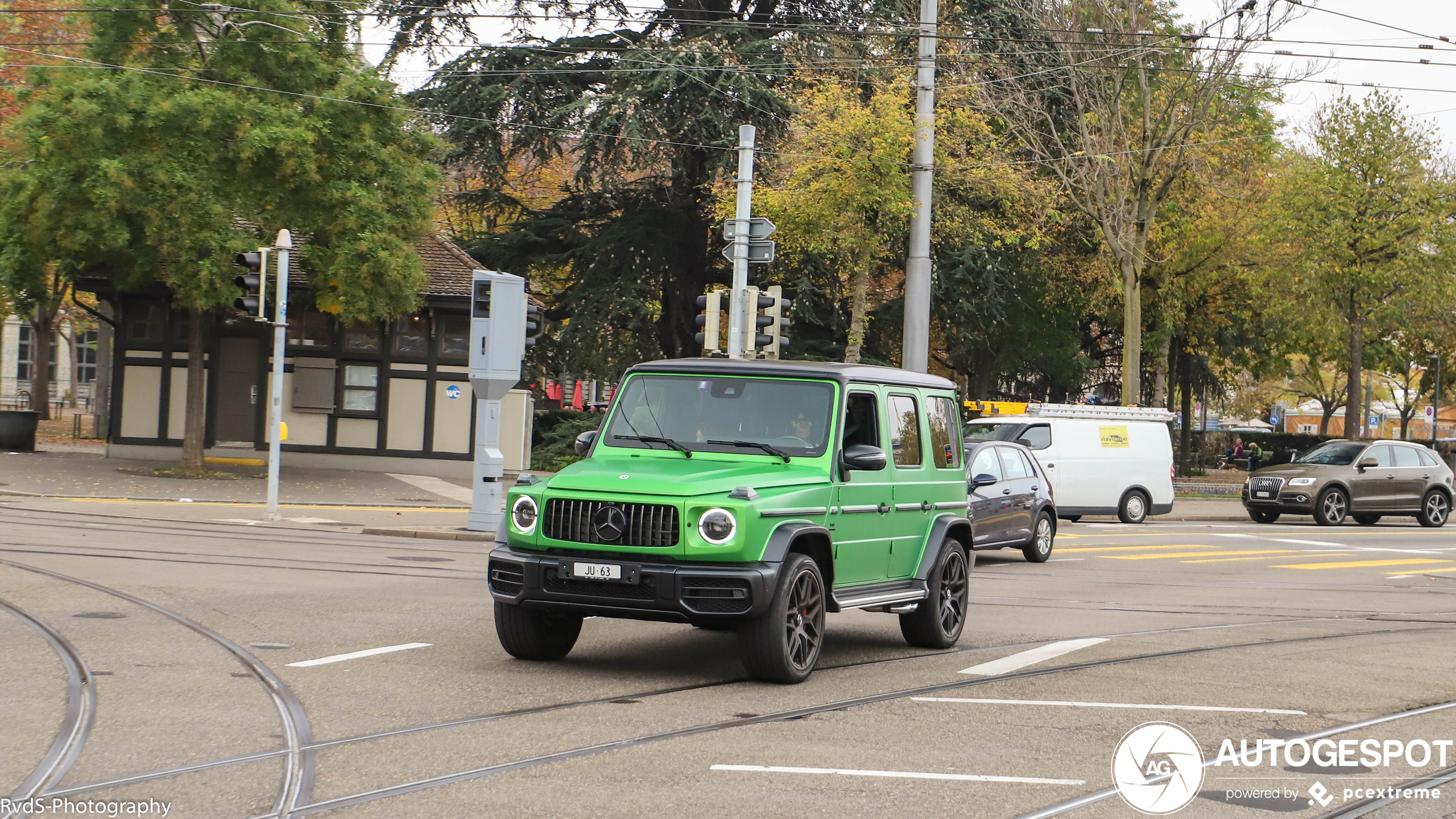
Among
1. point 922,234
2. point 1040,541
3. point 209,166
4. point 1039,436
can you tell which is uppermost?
point 209,166

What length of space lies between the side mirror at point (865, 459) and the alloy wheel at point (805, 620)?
0.79 metres

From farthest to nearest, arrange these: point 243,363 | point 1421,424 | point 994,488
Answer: point 1421,424 < point 243,363 < point 994,488

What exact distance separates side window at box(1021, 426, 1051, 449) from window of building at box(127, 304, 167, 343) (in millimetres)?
17731

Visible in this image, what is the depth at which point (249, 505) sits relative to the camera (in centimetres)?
2169

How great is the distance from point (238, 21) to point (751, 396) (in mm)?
18384

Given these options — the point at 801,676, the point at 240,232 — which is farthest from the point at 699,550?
the point at 240,232

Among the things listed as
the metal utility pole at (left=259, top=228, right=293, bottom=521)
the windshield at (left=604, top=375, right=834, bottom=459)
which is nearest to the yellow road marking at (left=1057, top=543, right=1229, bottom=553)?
the metal utility pole at (left=259, top=228, right=293, bottom=521)

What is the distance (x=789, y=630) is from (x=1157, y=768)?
252 cm

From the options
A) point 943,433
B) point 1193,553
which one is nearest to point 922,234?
point 1193,553

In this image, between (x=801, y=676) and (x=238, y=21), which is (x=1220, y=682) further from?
(x=238, y=21)

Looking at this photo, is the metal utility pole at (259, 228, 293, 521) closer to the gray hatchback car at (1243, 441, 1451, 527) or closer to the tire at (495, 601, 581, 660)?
the tire at (495, 601, 581, 660)

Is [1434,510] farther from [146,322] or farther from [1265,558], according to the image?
[146,322]

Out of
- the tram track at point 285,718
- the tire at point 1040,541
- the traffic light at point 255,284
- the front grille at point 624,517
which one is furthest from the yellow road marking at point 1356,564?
the tram track at point 285,718

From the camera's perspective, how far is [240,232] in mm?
24188
